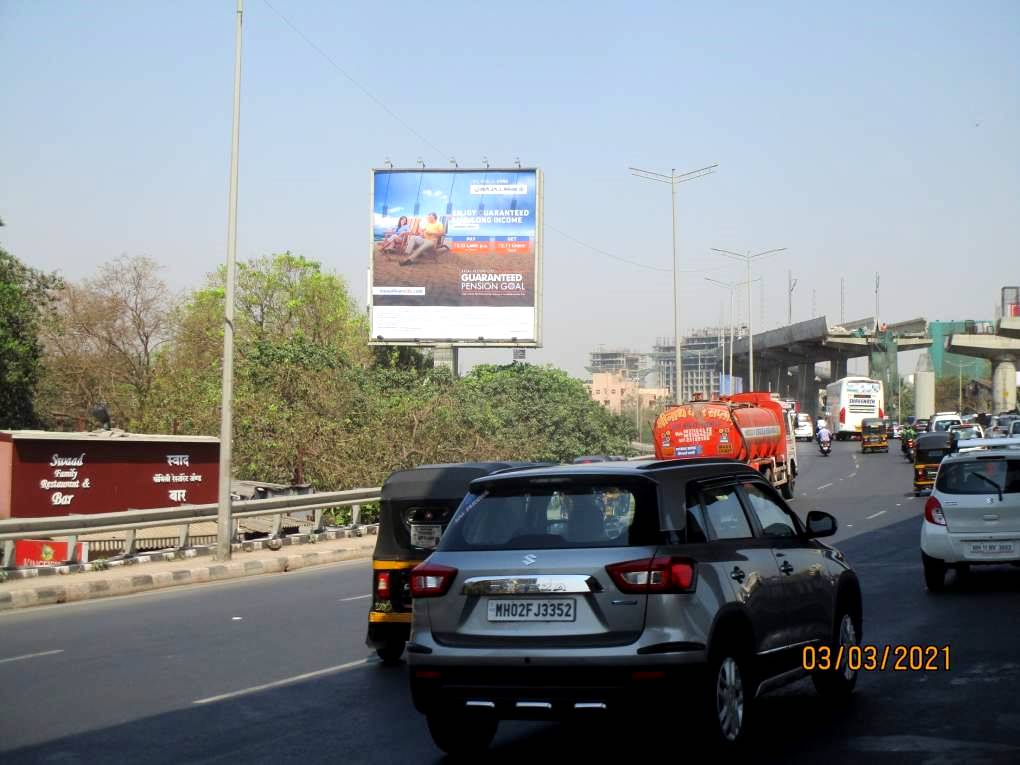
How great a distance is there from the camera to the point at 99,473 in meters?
24.4

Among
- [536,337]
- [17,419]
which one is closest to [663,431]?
Answer: [536,337]

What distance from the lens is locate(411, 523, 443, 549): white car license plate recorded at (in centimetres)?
1116

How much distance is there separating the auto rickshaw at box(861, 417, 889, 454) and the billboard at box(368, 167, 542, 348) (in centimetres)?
2972

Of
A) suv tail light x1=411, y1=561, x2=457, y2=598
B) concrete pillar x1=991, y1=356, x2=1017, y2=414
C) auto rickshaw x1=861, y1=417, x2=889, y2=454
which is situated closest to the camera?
suv tail light x1=411, y1=561, x2=457, y2=598

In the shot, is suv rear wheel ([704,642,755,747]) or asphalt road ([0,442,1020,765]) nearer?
suv rear wheel ([704,642,755,747])

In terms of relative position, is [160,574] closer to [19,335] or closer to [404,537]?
[404,537]

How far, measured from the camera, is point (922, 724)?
26.4 ft

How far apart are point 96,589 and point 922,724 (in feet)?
44.3

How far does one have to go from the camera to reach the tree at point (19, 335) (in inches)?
1786

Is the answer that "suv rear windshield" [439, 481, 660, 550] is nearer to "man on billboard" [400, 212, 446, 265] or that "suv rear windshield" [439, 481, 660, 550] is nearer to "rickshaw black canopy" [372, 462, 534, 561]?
"rickshaw black canopy" [372, 462, 534, 561]

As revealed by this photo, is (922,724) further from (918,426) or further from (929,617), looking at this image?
(918,426)

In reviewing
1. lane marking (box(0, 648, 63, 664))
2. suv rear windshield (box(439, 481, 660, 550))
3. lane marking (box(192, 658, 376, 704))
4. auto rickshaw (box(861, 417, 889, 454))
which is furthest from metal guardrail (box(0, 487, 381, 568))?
auto rickshaw (box(861, 417, 889, 454))
